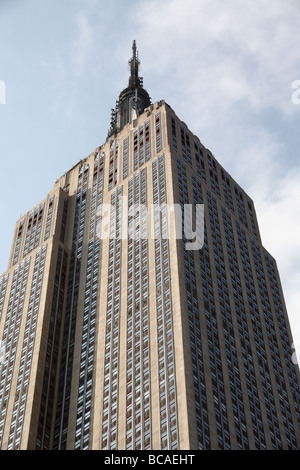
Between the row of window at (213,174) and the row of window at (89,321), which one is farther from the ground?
the row of window at (213,174)

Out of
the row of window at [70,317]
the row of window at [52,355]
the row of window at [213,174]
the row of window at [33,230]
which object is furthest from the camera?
the row of window at [213,174]

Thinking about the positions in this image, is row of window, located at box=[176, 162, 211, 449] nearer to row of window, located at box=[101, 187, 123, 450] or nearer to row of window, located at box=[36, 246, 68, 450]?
row of window, located at box=[101, 187, 123, 450]

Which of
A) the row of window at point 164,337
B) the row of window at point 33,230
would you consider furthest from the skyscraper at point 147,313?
the row of window at point 33,230

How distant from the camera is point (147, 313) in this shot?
139 meters

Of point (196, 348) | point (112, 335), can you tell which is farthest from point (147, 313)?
point (196, 348)

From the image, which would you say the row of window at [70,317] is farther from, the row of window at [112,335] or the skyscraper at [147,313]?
the row of window at [112,335]

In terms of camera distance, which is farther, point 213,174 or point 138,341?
point 213,174

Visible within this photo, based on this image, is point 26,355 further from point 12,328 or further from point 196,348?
point 196,348

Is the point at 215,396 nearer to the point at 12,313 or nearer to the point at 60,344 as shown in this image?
the point at 60,344

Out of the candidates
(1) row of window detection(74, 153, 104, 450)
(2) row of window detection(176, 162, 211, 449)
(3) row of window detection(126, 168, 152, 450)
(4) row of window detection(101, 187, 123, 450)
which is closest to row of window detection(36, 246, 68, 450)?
(1) row of window detection(74, 153, 104, 450)

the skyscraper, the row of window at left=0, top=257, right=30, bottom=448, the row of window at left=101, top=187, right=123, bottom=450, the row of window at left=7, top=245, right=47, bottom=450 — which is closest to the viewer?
the row of window at left=101, top=187, right=123, bottom=450

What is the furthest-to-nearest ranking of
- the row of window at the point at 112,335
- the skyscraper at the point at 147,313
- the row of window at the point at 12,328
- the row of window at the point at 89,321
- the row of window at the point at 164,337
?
the row of window at the point at 12,328 < the row of window at the point at 89,321 < the skyscraper at the point at 147,313 < the row of window at the point at 112,335 < the row of window at the point at 164,337

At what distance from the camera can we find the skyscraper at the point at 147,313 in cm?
12475

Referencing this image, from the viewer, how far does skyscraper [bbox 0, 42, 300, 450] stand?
4911 inches
